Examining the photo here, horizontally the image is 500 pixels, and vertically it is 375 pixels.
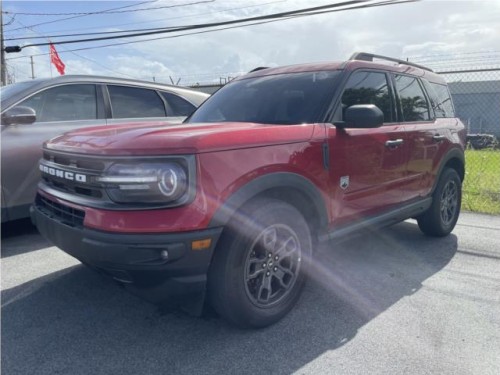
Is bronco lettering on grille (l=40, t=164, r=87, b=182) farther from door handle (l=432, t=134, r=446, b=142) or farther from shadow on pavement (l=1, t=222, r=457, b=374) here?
door handle (l=432, t=134, r=446, b=142)

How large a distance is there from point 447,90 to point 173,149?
4204 mm

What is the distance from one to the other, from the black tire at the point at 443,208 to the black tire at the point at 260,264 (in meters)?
2.33

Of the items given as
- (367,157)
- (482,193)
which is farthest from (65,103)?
(482,193)

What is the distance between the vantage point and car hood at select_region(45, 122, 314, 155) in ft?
7.78

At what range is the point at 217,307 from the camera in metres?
2.65

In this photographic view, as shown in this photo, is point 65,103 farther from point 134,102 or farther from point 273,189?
point 273,189

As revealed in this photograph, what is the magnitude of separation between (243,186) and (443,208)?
330 centimetres

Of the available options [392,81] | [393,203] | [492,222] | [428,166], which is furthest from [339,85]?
[492,222]

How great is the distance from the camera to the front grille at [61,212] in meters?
2.55

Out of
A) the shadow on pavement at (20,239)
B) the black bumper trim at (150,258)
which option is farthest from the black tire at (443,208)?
the shadow on pavement at (20,239)

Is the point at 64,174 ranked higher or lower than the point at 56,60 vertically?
lower

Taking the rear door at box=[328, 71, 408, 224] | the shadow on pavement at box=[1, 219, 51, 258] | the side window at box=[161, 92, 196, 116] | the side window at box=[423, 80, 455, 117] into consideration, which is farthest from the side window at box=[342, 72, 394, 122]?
the shadow on pavement at box=[1, 219, 51, 258]

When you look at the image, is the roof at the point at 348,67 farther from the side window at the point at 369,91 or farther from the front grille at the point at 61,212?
the front grille at the point at 61,212

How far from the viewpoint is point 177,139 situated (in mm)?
2404
